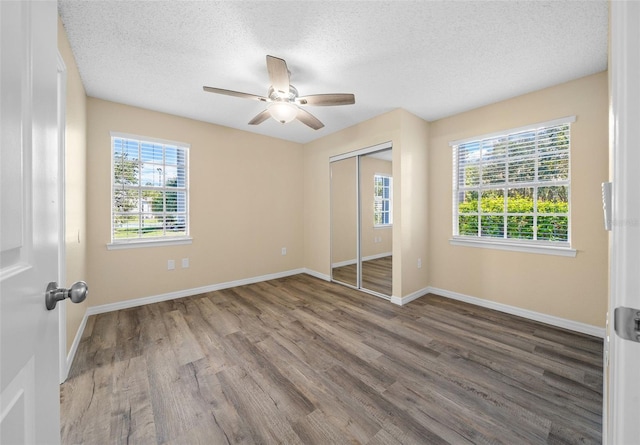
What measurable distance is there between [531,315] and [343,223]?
272cm

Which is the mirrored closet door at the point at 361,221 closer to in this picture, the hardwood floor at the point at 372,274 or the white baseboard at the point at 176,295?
the hardwood floor at the point at 372,274

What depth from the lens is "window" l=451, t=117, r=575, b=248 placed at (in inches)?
106

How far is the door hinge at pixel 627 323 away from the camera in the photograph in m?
0.48

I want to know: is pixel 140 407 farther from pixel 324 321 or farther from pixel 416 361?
pixel 416 361

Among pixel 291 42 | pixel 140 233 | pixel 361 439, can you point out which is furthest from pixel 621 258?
pixel 140 233

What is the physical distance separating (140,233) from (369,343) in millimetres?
3141

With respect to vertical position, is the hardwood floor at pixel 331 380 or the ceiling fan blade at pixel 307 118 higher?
the ceiling fan blade at pixel 307 118

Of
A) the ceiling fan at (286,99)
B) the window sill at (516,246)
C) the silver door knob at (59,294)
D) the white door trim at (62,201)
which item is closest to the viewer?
the silver door knob at (59,294)

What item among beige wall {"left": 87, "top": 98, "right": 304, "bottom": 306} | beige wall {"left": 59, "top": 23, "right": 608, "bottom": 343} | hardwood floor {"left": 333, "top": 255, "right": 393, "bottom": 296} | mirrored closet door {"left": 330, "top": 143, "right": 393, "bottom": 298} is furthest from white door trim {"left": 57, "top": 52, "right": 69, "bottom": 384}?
hardwood floor {"left": 333, "top": 255, "right": 393, "bottom": 296}

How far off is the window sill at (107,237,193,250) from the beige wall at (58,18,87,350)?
35 centimetres

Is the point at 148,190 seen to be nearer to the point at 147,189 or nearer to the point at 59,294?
the point at 147,189

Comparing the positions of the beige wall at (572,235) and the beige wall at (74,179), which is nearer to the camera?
the beige wall at (74,179)

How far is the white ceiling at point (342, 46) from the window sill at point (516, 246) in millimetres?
1709

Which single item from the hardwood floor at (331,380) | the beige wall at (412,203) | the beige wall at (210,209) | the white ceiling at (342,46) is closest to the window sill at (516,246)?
the beige wall at (412,203)
